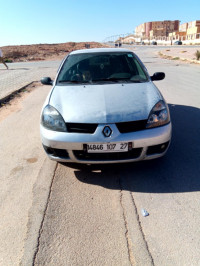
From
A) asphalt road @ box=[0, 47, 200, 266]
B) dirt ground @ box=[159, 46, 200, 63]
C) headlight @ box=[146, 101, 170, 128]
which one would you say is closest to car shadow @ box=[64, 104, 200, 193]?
asphalt road @ box=[0, 47, 200, 266]

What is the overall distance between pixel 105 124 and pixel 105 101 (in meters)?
0.45

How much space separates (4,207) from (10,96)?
234 inches

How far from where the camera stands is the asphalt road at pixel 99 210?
1.85 m

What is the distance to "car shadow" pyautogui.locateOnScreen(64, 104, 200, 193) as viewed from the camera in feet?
8.73

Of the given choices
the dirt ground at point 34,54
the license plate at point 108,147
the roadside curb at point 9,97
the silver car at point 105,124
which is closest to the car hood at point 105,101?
the silver car at point 105,124

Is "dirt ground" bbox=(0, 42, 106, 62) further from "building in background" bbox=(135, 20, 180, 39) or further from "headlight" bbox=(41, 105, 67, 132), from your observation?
"building in background" bbox=(135, 20, 180, 39)

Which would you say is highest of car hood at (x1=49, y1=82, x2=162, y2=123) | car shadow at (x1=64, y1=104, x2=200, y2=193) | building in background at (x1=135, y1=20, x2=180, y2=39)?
building in background at (x1=135, y1=20, x2=180, y2=39)

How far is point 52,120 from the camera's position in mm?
2744

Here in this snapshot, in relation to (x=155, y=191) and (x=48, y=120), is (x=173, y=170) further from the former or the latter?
(x=48, y=120)

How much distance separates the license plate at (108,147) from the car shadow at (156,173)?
Result: 50cm

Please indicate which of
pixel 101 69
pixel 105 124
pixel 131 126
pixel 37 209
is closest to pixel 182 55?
pixel 101 69

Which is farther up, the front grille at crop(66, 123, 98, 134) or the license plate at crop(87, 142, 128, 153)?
the front grille at crop(66, 123, 98, 134)

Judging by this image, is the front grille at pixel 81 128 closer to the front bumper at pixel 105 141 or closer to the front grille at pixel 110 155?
the front bumper at pixel 105 141

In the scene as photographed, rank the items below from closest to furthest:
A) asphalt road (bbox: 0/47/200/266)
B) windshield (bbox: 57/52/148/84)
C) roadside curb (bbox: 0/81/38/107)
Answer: asphalt road (bbox: 0/47/200/266) < windshield (bbox: 57/52/148/84) < roadside curb (bbox: 0/81/38/107)
